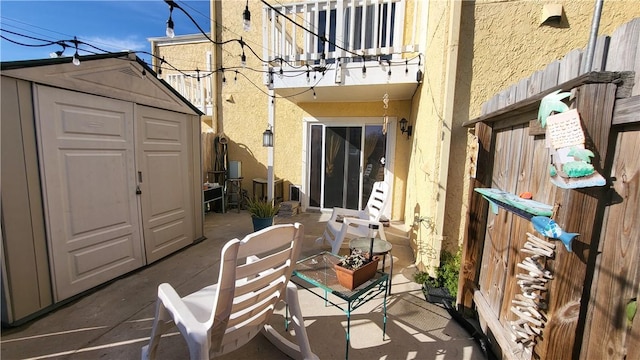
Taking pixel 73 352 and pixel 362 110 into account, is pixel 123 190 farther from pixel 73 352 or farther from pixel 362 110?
pixel 362 110

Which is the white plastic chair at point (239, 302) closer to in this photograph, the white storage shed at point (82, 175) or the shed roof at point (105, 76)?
the white storage shed at point (82, 175)

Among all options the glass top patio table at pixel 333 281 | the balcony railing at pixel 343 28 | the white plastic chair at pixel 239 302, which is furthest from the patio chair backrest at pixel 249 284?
the balcony railing at pixel 343 28

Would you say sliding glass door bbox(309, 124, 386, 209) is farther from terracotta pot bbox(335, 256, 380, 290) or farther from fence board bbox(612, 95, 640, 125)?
fence board bbox(612, 95, 640, 125)

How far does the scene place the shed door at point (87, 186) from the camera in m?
2.20

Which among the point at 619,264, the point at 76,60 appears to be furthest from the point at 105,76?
the point at 619,264

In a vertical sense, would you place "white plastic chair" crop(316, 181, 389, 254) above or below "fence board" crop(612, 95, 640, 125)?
below

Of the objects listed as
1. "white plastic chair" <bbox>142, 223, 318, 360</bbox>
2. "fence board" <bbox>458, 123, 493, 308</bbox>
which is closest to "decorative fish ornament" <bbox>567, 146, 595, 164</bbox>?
"fence board" <bbox>458, 123, 493, 308</bbox>

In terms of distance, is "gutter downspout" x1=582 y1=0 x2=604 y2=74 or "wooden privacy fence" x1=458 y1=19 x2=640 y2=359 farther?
"gutter downspout" x1=582 y1=0 x2=604 y2=74

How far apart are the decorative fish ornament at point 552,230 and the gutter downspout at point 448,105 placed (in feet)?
4.39

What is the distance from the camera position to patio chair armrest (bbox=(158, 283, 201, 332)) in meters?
1.35

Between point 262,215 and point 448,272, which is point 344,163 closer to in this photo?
point 262,215

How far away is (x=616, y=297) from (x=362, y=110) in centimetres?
470

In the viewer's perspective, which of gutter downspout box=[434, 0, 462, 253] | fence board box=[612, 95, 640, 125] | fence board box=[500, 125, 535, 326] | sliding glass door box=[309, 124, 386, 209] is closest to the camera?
fence board box=[612, 95, 640, 125]

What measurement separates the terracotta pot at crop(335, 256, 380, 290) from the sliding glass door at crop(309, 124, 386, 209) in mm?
3596
